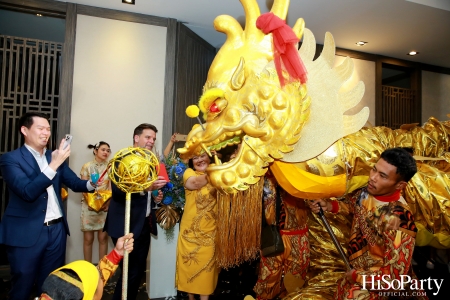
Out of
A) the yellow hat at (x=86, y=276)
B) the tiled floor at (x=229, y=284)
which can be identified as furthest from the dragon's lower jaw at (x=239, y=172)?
the tiled floor at (x=229, y=284)

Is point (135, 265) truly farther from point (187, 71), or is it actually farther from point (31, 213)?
point (187, 71)

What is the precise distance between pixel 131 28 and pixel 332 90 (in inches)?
126

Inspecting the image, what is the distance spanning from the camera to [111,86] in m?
3.97

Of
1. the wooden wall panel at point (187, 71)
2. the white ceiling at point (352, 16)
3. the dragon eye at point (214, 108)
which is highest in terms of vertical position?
the white ceiling at point (352, 16)

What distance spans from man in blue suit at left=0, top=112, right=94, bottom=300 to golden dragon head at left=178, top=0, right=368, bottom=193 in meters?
0.93

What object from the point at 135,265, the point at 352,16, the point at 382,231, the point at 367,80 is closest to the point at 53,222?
the point at 135,265

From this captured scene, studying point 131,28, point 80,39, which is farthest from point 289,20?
point 80,39

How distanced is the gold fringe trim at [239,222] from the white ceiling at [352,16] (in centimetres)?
289

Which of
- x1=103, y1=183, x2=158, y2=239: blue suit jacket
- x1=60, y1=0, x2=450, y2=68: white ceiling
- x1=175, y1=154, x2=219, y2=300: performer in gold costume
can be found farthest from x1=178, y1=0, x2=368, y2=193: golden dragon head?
x1=60, y1=0, x2=450, y2=68: white ceiling

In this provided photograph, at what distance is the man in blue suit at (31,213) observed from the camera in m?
1.85

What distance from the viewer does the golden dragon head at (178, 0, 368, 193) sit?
4.72 ft

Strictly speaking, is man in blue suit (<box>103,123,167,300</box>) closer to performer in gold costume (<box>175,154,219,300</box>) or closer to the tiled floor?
performer in gold costume (<box>175,154,219,300</box>)

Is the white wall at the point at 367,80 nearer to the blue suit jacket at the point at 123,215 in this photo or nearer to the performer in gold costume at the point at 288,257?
the performer in gold costume at the point at 288,257

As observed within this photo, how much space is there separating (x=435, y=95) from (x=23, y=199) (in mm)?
6219
